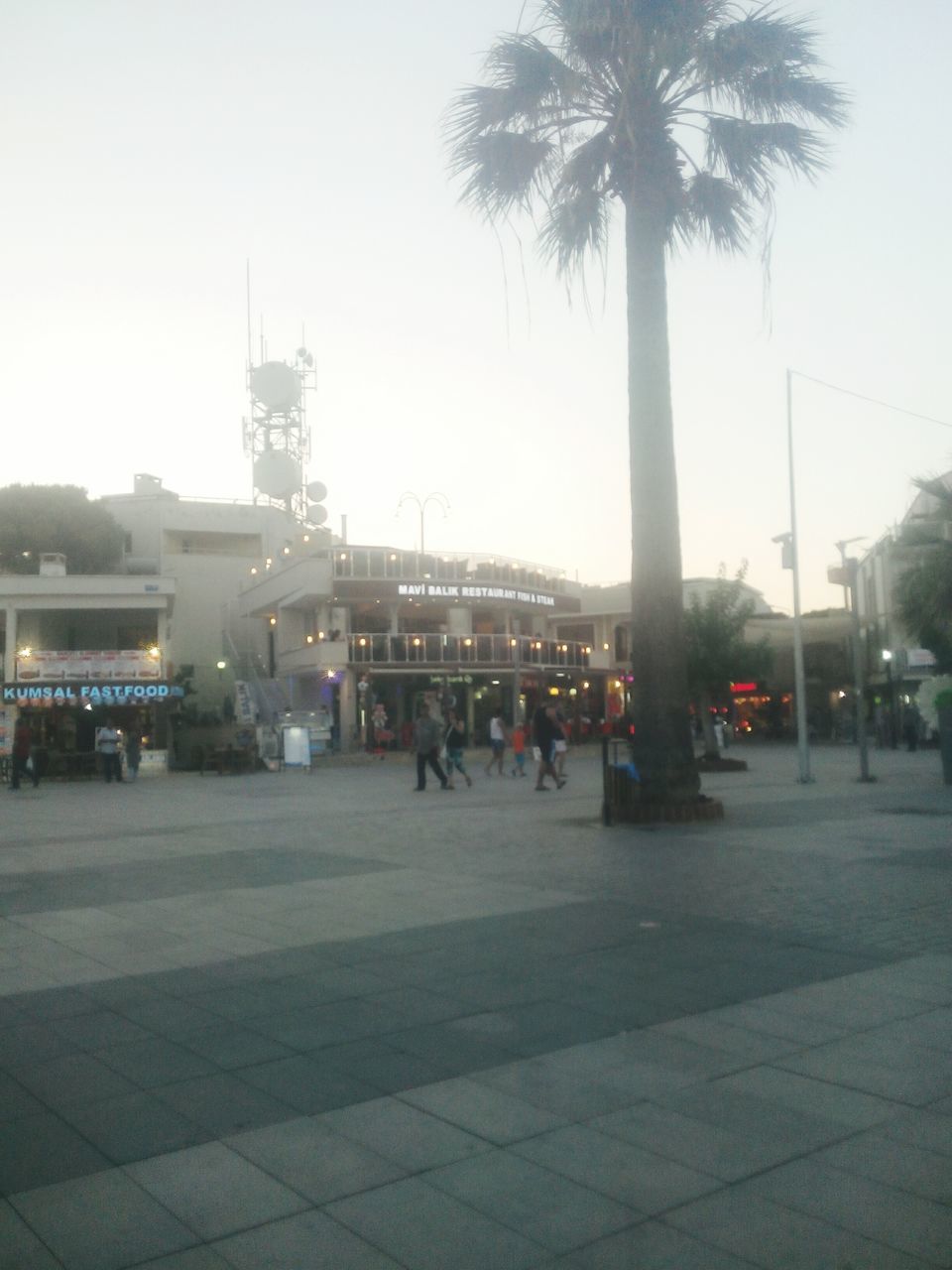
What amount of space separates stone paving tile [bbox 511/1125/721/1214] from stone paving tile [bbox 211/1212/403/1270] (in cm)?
75

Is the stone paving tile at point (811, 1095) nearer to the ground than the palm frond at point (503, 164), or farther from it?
nearer to the ground

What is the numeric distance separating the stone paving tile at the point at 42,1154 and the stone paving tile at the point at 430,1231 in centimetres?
96

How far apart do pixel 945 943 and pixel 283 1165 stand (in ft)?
15.1

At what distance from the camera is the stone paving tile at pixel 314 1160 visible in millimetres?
3666

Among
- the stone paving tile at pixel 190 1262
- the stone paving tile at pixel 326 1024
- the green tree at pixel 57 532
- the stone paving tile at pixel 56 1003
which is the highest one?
the green tree at pixel 57 532

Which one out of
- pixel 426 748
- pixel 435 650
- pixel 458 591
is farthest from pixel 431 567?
pixel 426 748

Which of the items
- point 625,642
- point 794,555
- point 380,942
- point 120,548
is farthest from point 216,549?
point 380,942

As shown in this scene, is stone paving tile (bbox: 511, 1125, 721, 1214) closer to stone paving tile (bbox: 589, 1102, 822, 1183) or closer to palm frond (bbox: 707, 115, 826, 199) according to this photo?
stone paving tile (bbox: 589, 1102, 822, 1183)

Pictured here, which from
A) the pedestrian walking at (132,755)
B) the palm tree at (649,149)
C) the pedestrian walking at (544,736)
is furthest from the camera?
the pedestrian walking at (132,755)

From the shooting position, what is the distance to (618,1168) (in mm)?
3762

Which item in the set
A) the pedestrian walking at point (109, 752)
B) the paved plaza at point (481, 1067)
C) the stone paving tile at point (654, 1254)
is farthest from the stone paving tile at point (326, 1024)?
the pedestrian walking at point (109, 752)

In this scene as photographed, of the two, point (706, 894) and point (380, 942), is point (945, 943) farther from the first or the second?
point (380, 942)

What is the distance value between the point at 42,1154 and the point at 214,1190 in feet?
2.41

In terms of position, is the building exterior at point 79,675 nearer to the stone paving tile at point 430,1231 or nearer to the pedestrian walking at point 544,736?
the pedestrian walking at point 544,736
